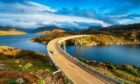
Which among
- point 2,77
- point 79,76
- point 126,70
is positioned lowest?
point 126,70

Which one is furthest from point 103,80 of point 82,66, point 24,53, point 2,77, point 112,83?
point 24,53

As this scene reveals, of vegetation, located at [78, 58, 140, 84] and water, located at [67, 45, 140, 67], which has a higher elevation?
vegetation, located at [78, 58, 140, 84]

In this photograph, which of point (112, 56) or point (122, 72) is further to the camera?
point (112, 56)

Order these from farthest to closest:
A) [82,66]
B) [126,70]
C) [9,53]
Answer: [9,53], [126,70], [82,66]

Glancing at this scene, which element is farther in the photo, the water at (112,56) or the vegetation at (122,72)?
the water at (112,56)

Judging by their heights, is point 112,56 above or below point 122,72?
below

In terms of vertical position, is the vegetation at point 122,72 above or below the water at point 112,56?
above

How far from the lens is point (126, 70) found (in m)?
75.9

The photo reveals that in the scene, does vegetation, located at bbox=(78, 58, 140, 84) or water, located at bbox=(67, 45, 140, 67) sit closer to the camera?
vegetation, located at bbox=(78, 58, 140, 84)

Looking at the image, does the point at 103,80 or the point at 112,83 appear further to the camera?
the point at 103,80

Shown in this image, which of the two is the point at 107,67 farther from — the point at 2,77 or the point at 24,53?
the point at 2,77

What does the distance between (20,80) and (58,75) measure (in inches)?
876

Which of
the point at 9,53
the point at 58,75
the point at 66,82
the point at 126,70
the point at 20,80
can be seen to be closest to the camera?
the point at 20,80

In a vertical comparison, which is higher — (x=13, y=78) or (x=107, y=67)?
(x=13, y=78)
